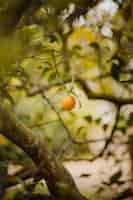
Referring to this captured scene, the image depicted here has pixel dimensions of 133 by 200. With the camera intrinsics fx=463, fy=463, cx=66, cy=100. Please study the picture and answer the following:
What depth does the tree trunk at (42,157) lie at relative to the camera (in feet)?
3.89

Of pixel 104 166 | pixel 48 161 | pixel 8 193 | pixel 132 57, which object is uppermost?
pixel 132 57

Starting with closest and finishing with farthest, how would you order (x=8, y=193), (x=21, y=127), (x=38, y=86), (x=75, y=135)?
(x=21, y=127) < (x=8, y=193) < (x=38, y=86) < (x=75, y=135)

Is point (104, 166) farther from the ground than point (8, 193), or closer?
closer

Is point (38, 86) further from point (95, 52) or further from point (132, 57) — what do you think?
point (132, 57)

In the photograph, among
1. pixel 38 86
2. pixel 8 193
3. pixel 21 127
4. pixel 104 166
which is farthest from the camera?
pixel 104 166

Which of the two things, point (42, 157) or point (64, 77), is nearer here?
point (42, 157)

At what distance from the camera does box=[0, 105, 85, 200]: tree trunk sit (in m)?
1.18

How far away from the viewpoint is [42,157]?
4.16ft

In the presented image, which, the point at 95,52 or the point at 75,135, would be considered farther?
the point at 75,135

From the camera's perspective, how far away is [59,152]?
1.63m

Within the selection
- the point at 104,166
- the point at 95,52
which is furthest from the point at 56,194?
the point at 104,166

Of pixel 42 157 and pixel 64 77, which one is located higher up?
pixel 64 77

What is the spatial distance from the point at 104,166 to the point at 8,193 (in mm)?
643

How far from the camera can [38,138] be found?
128 centimetres
